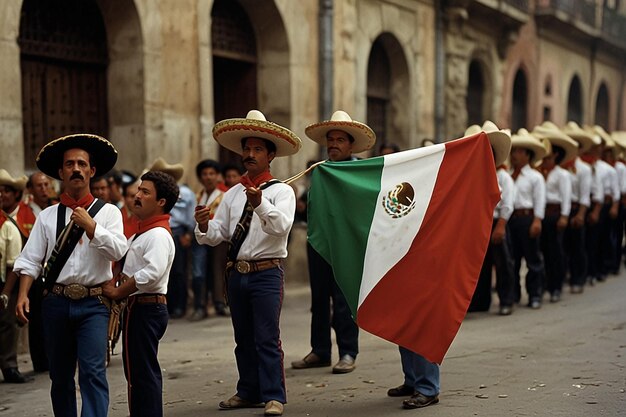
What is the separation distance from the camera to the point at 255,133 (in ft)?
18.9

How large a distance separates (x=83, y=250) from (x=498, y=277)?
6060mm

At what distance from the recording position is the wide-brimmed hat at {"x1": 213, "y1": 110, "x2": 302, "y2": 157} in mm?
5691

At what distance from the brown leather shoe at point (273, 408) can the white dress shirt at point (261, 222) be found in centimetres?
89

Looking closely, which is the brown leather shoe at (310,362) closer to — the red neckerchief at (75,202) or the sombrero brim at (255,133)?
the sombrero brim at (255,133)

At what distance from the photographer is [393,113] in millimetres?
17609

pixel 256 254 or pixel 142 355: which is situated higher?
pixel 256 254

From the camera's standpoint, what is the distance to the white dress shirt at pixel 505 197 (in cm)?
967

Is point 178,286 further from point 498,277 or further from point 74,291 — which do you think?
point 74,291

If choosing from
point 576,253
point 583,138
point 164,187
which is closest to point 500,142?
point 164,187

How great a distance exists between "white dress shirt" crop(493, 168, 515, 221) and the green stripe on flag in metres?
4.02

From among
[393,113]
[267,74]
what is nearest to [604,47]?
[393,113]

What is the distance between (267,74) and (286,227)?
8.71 metres

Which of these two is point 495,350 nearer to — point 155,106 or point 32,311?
point 32,311

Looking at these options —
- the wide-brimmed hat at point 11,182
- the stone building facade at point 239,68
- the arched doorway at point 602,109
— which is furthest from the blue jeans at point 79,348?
the arched doorway at point 602,109
